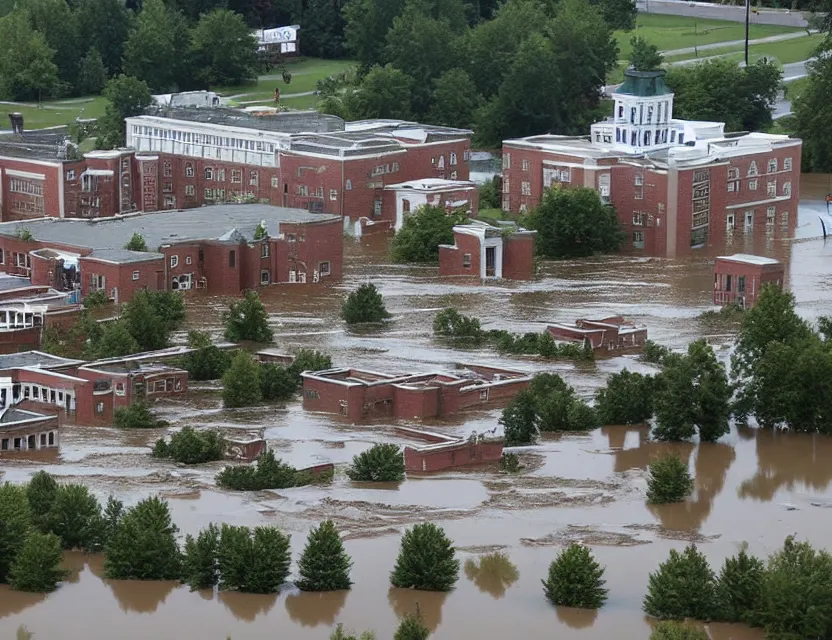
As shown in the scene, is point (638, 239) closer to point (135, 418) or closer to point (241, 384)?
point (241, 384)

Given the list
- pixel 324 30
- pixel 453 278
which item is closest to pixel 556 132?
pixel 324 30

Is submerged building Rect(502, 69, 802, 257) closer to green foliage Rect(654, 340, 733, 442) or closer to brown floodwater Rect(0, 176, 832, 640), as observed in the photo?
brown floodwater Rect(0, 176, 832, 640)

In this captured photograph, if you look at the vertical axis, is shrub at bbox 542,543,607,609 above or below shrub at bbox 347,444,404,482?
below

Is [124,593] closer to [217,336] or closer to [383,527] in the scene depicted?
[383,527]

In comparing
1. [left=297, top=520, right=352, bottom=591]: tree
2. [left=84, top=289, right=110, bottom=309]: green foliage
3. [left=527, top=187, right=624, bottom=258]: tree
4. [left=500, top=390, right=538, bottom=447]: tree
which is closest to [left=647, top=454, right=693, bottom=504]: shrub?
[left=500, top=390, right=538, bottom=447]: tree

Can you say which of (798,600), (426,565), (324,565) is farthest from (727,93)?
(798,600)
